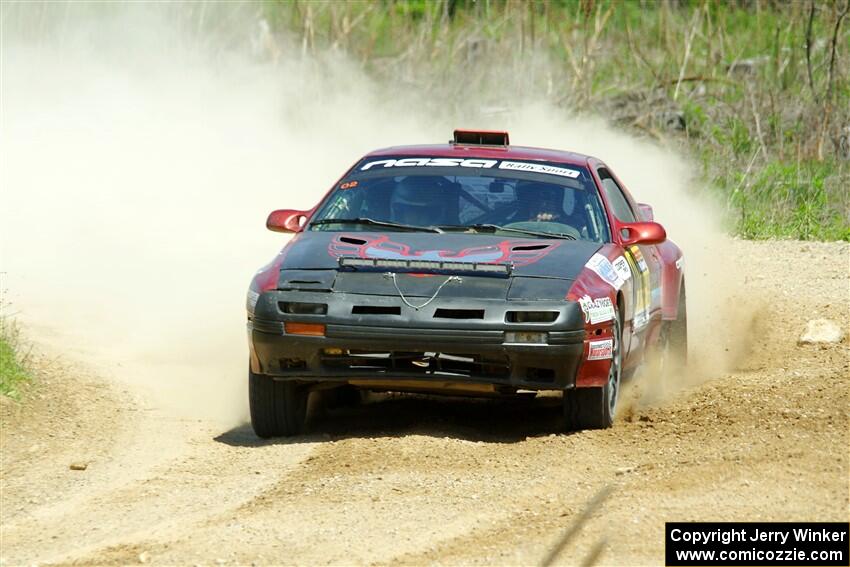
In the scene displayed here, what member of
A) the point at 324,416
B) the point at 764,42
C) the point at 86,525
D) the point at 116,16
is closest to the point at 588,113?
the point at 764,42

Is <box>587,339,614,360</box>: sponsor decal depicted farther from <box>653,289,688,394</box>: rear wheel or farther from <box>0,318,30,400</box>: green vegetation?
<box>0,318,30,400</box>: green vegetation

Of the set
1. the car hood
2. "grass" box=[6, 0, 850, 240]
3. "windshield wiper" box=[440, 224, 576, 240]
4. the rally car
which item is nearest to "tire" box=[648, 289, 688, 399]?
the rally car

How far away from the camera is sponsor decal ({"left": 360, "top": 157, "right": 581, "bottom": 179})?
29.0 ft

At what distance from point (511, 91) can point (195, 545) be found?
1542 cm

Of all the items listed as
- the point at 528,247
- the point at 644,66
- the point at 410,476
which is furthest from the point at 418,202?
the point at 644,66

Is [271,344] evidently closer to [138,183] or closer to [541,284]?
[541,284]

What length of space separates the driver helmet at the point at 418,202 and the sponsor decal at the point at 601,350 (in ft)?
4.37

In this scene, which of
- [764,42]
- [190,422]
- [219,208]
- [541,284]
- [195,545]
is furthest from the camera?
[764,42]

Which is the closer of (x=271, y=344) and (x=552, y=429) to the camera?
(x=271, y=344)

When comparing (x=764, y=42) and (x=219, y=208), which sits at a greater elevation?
(x=764, y=42)

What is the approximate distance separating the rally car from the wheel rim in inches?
0.5

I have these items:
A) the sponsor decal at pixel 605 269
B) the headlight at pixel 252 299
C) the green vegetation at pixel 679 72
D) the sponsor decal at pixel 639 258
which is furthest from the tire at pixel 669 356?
the green vegetation at pixel 679 72

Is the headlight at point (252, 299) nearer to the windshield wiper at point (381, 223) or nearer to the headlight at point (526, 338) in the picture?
the windshield wiper at point (381, 223)

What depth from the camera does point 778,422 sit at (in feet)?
24.6
